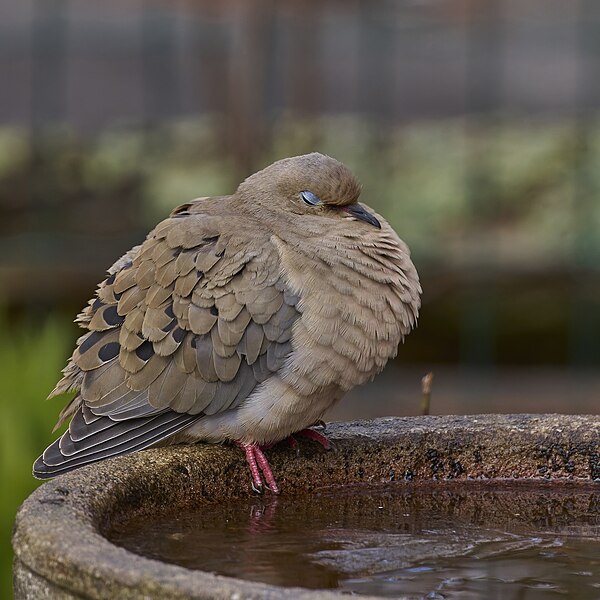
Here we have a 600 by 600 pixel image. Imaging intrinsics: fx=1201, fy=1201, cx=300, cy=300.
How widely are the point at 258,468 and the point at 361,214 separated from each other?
2.99 feet

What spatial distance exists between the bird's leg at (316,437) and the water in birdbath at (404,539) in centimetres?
13

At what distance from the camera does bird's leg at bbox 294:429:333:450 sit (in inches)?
123

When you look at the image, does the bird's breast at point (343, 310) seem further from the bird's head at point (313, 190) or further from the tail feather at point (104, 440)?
the tail feather at point (104, 440)

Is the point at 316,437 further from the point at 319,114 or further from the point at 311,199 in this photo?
the point at 319,114

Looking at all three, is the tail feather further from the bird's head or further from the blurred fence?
the blurred fence

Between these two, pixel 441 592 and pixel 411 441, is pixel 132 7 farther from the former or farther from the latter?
pixel 441 592

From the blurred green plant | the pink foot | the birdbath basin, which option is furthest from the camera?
the blurred green plant

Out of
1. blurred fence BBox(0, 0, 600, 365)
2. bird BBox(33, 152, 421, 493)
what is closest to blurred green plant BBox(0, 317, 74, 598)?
bird BBox(33, 152, 421, 493)

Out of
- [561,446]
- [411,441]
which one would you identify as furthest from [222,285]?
[561,446]

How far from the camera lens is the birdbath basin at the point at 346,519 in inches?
80.5

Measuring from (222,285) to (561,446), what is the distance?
98cm

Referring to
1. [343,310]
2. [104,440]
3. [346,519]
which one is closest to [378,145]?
[343,310]

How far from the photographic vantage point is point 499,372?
7258 mm

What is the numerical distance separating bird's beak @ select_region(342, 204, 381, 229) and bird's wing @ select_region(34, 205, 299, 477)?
37 cm
